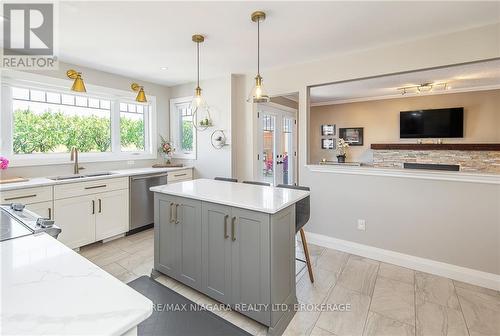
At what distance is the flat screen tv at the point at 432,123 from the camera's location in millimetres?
5156

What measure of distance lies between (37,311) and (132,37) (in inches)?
109

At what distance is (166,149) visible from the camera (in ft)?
15.1

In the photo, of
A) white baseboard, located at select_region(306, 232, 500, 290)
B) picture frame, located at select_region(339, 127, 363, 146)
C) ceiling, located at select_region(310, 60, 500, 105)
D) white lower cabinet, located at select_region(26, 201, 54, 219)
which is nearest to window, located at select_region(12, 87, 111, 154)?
white lower cabinet, located at select_region(26, 201, 54, 219)

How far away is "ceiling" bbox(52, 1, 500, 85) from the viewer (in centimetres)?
209

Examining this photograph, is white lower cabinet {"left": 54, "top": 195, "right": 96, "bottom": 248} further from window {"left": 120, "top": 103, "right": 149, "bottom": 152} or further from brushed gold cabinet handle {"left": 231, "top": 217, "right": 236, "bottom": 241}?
brushed gold cabinet handle {"left": 231, "top": 217, "right": 236, "bottom": 241}

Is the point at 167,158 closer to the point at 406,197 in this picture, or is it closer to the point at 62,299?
the point at 406,197

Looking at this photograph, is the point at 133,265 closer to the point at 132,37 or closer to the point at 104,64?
the point at 132,37

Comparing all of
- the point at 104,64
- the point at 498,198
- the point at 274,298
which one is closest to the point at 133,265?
the point at 274,298

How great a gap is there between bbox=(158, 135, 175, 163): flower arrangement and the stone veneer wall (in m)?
3.98

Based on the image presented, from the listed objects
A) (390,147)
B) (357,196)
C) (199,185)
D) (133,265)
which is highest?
(390,147)

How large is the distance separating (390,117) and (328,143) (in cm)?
162

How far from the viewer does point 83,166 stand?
12.1ft

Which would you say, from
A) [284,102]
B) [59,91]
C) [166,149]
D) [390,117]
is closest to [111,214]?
[166,149]

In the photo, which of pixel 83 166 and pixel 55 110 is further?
pixel 83 166
